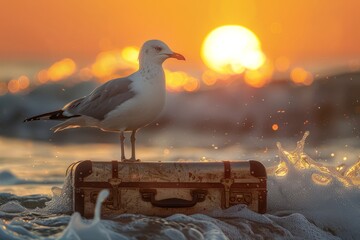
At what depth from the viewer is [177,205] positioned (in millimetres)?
7258

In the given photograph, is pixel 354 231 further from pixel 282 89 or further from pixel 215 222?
pixel 282 89

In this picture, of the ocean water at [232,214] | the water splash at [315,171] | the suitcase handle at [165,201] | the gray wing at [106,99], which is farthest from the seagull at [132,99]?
the water splash at [315,171]

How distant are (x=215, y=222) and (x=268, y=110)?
51.0 ft

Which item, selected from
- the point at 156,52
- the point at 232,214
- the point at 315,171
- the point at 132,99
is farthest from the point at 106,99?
the point at 315,171

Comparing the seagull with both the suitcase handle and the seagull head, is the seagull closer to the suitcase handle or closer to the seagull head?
the seagull head

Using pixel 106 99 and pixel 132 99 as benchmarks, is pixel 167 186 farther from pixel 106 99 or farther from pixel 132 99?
pixel 106 99

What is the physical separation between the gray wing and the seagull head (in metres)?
0.32

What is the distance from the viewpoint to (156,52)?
8.35 meters

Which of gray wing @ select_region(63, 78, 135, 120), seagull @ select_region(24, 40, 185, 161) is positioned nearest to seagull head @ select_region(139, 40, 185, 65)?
seagull @ select_region(24, 40, 185, 161)

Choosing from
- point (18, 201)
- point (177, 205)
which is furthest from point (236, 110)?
point (177, 205)

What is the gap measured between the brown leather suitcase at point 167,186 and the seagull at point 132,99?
0.83 m

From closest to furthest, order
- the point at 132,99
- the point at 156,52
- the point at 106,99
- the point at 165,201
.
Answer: the point at 165,201 → the point at 132,99 → the point at 106,99 → the point at 156,52

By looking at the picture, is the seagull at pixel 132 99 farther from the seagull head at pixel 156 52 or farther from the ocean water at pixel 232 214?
the ocean water at pixel 232 214

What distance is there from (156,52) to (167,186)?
61.6 inches
